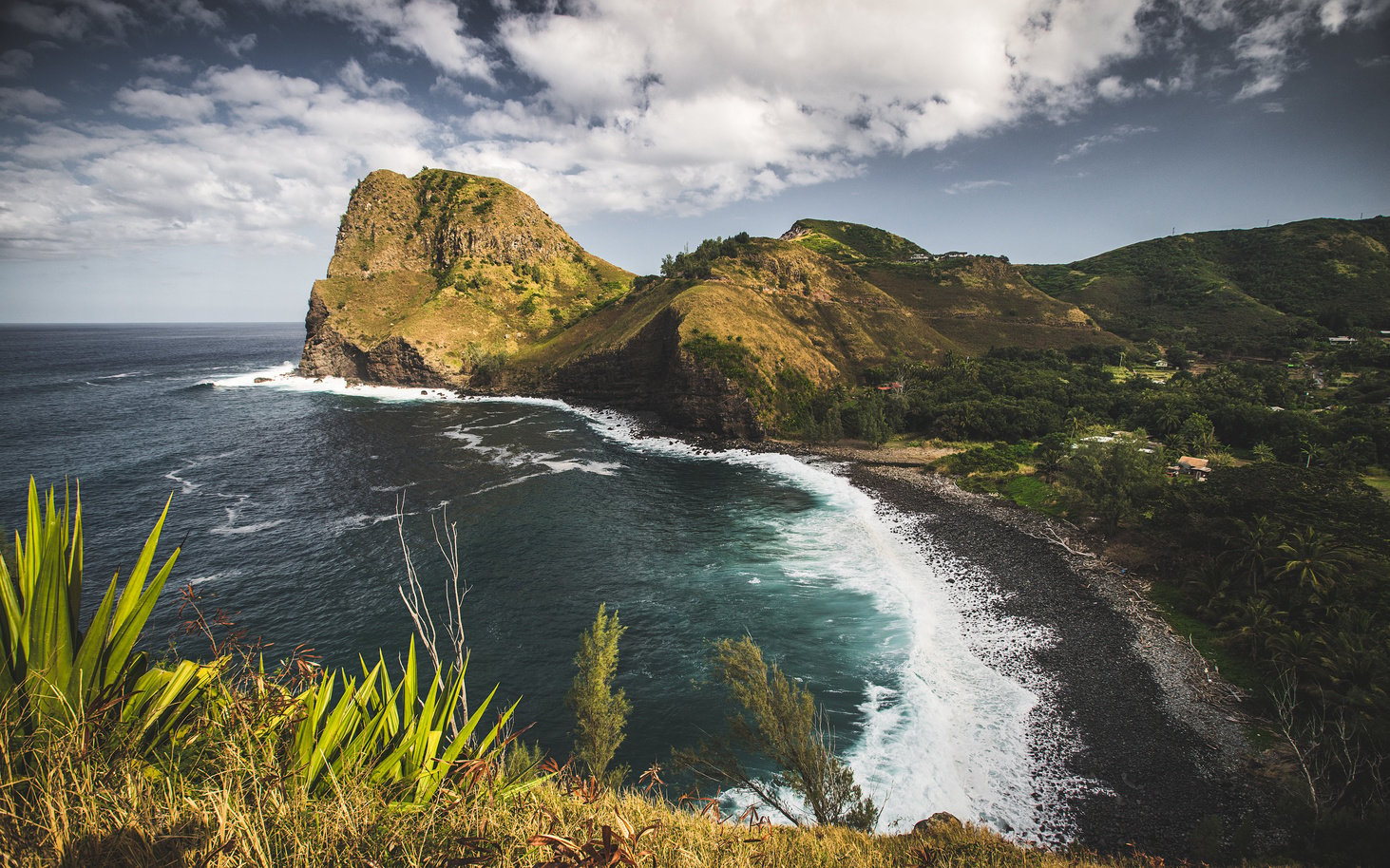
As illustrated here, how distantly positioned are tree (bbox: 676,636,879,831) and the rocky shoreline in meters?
8.27

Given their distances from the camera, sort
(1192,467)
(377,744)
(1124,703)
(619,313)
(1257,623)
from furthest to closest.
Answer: (619,313), (1192,467), (1257,623), (1124,703), (377,744)

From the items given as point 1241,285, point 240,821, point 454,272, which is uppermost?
point 1241,285

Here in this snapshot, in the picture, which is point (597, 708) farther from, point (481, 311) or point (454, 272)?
point (454, 272)

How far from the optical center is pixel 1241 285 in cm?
14262

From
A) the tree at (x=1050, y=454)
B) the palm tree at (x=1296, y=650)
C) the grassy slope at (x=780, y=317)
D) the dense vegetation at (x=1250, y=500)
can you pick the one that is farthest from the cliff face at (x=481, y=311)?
the palm tree at (x=1296, y=650)

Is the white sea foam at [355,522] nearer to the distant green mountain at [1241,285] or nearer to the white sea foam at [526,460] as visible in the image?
the white sea foam at [526,460]

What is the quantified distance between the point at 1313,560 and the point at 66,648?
3777 centimetres

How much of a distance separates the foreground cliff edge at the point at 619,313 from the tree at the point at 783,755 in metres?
47.1

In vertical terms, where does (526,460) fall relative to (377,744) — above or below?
below

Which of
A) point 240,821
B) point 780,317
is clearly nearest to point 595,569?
point 240,821

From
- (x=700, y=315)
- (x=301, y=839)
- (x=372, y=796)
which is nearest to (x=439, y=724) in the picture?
(x=372, y=796)

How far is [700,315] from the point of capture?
74.9 m

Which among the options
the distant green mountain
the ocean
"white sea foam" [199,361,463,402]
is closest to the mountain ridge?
the distant green mountain

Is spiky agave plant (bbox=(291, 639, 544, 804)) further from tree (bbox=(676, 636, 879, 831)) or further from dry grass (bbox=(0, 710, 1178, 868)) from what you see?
tree (bbox=(676, 636, 879, 831))
